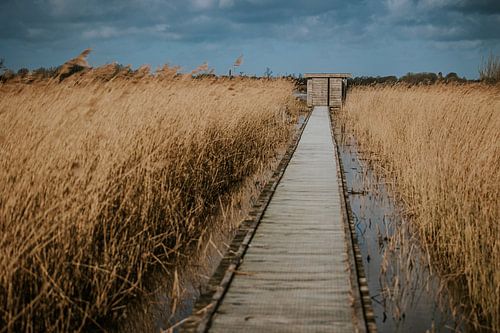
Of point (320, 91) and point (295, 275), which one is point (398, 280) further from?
point (320, 91)

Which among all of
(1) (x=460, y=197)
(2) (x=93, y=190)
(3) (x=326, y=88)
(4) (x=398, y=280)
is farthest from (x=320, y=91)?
(2) (x=93, y=190)

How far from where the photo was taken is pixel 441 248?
183 inches

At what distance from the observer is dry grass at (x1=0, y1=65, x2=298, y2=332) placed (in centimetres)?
307

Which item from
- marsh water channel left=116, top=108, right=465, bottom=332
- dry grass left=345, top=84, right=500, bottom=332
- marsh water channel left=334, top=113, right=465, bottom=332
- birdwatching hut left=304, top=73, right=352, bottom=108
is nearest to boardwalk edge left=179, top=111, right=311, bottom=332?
marsh water channel left=116, top=108, right=465, bottom=332

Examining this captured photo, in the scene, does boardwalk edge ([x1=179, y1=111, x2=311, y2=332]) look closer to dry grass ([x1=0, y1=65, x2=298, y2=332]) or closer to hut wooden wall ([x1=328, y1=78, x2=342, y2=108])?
dry grass ([x1=0, y1=65, x2=298, y2=332])

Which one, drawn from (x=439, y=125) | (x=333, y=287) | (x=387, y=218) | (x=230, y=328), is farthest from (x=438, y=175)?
(x=439, y=125)

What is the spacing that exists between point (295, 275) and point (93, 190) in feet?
4.99

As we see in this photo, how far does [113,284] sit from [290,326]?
146 cm

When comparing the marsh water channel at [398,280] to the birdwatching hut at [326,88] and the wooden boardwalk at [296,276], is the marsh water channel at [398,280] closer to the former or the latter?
the wooden boardwalk at [296,276]

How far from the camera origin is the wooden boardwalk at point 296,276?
290 cm

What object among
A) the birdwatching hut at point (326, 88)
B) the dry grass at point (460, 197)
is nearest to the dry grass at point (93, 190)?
the dry grass at point (460, 197)

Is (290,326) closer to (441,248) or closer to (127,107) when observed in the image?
(441,248)

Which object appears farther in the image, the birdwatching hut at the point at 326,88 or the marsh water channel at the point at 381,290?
the birdwatching hut at the point at 326,88

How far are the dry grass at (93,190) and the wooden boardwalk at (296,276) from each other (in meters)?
0.77
